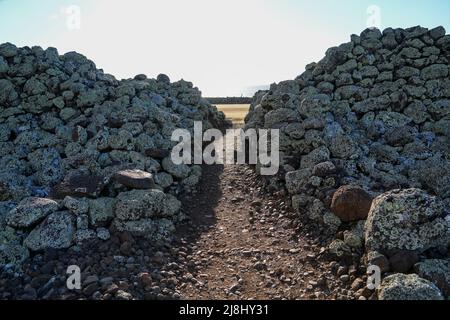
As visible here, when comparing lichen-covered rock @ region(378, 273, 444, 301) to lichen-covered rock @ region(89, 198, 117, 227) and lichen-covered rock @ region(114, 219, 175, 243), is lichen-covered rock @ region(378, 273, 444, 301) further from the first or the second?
lichen-covered rock @ region(89, 198, 117, 227)

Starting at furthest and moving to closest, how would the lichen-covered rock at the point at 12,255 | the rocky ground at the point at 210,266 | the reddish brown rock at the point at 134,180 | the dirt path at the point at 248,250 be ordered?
the reddish brown rock at the point at 134,180, the lichen-covered rock at the point at 12,255, the dirt path at the point at 248,250, the rocky ground at the point at 210,266

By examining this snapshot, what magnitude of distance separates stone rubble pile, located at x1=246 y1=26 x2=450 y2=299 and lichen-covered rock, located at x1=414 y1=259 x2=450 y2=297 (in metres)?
0.02

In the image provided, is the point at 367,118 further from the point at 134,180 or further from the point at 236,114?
the point at 236,114

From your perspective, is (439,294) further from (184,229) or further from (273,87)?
(273,87)

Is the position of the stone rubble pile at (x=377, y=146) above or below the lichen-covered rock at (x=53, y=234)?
above

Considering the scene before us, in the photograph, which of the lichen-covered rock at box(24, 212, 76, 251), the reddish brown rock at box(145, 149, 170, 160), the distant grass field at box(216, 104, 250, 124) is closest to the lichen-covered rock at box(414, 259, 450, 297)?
the lichen-covered rock at box(24, 212, 76, 251)

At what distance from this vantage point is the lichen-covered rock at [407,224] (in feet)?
20.7

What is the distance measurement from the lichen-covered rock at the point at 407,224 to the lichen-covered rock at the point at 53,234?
5.39 metres

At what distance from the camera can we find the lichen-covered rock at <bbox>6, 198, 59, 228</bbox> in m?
7.31

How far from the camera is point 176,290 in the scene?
21.3 ft

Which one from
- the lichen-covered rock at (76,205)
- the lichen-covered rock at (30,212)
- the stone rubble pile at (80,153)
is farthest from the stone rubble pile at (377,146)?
the lichen-covered rock at (30,212)

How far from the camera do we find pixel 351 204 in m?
→ 7.50

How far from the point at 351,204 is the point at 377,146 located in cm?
349

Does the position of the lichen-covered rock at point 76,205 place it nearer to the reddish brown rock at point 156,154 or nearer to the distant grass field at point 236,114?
the reddish brown rock at point 156,154
